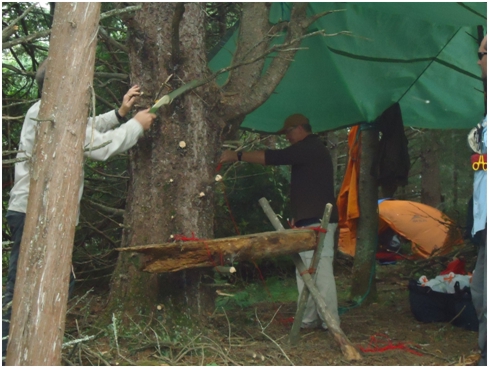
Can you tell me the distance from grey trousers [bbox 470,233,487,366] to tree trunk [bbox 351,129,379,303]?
289 centimetres

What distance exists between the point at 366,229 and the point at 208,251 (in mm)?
3211

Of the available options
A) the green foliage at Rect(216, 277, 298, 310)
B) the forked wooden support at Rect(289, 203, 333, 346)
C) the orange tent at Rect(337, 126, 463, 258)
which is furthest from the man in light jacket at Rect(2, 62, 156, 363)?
the orange tent at Rect(337, 126, 463, 258)

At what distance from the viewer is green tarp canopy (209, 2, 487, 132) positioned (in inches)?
217

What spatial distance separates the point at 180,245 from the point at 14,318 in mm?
1235

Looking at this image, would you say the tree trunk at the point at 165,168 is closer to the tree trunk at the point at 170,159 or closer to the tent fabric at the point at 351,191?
the tree trunk at the point at 170,159

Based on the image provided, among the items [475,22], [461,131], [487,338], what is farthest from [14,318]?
[461,131]

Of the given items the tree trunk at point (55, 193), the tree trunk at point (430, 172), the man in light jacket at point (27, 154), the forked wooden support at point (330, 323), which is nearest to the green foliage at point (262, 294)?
the forked wooden support at point (330, 323)

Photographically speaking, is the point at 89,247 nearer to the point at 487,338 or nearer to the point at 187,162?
the point at 187,162

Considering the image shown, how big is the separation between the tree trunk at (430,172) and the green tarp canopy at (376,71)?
3.12 meters

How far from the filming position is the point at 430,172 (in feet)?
34.9

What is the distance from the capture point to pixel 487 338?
3367 mm

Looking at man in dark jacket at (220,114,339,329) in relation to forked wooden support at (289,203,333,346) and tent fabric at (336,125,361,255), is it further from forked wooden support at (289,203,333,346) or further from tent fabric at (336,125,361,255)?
tent fabric at (336,125,361,255)

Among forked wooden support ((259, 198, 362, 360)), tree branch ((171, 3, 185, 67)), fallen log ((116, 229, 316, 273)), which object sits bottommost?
forked wooden support ((259, 198, 362, 360))

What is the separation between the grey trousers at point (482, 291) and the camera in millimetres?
3490
